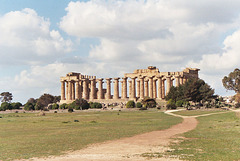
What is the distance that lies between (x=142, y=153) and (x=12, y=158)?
763cm

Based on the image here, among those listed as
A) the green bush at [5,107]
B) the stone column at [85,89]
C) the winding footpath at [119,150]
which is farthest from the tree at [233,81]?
the winding footpath at [119,150]

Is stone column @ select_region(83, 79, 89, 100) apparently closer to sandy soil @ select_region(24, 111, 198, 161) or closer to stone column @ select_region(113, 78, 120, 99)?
stone column @ select_region(113, 78, 120, 99)

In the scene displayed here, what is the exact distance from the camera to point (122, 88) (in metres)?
117

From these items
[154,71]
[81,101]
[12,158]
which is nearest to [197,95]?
[154,71]

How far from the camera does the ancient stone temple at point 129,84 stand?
106m

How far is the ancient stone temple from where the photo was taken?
106375 millimetres

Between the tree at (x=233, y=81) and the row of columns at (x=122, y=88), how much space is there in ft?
52.8

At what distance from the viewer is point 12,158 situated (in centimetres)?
1752

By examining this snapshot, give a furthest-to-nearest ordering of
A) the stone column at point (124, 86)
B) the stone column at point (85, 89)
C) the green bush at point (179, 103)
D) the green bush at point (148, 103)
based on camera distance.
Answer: the stone column at point (85, 89), the stone column at point (124, 86), the green bush at point (148, 103), the green bush at point (179, 103)

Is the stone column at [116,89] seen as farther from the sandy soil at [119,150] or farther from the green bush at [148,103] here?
the sandy soil at [119,150]

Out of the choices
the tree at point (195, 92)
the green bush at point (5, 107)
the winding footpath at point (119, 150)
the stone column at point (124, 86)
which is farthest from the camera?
the stone column at point (124, 86)

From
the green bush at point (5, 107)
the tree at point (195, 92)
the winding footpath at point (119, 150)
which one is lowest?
the winding footpath at point (119, 150)

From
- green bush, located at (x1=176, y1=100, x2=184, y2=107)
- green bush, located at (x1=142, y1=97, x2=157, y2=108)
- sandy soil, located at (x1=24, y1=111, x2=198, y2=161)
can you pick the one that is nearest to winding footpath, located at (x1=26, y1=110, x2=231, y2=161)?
sandy soil, located at (x1=24, y1=111, x2=198, y2=161)

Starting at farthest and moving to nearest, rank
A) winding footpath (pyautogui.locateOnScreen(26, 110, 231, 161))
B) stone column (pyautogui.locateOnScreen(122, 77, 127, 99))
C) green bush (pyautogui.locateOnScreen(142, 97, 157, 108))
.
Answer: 1. stone column (pyautogui.locateOnScreen(122, 77, 127, 99))
2. green bush (pyautogui.locateOnScreen(142, 97, 157, 108))
3. winding footpath (pyautogui.locateOnScreen(26, 110, 231, 161))
